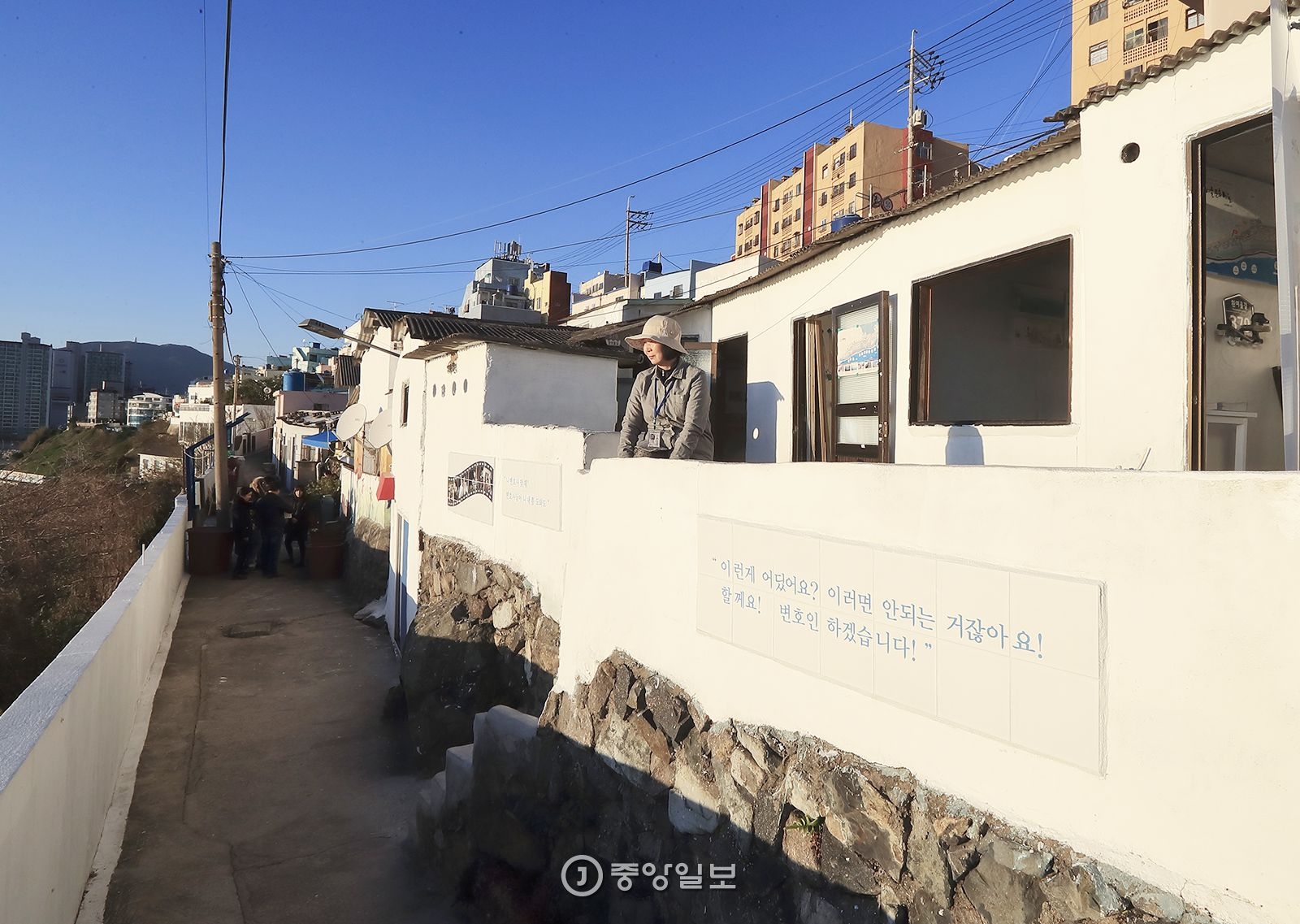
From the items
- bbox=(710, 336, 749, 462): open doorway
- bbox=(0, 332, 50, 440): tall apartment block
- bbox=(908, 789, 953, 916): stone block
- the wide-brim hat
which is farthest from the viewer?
bbox=(0, 332, 50, 440): tall apartment block

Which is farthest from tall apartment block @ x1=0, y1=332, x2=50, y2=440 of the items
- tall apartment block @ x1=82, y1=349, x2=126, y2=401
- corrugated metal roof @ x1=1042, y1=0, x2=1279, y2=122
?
corrugated metal roof @ x1=1042, y1=0, x2=1279, y2=122

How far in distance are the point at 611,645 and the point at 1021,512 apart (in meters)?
3.04

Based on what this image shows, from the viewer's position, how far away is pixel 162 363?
470 ft

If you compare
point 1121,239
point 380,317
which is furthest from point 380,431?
point 1121,239

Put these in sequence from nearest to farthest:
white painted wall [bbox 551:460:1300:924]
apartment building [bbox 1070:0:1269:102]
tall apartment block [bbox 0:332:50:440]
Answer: white painted wall [bbox 551:460:1300:924] < apartment building [bbox 1070:0:1269:102] < tall apartment block [bbox 0:332:50:440]

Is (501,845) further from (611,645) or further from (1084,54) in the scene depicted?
(1084,54)

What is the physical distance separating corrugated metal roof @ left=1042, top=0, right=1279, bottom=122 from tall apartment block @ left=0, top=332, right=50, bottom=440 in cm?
10002

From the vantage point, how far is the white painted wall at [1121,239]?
12.4 feet

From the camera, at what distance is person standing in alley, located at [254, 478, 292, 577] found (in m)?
15.1

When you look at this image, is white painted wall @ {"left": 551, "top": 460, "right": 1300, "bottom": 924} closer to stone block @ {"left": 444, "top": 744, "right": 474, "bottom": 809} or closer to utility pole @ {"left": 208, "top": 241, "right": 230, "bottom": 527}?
stone block @ {"left": 444, "top": 744, "right": 474, "bottom": 809}

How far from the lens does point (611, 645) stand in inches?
191

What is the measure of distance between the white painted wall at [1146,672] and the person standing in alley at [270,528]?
1467 cm

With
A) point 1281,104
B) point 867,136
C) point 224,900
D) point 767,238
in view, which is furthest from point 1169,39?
point 224,900

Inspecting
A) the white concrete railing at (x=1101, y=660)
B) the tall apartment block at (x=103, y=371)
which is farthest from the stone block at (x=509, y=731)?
the tall apartment block at (x=103, y=371)
